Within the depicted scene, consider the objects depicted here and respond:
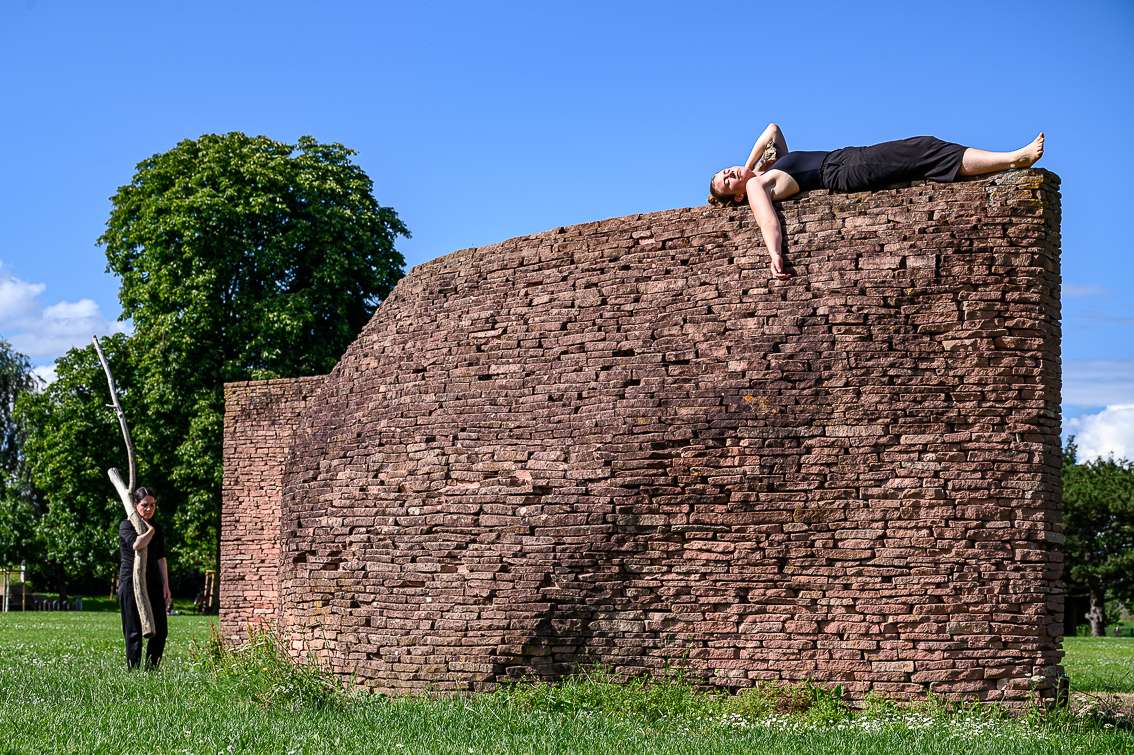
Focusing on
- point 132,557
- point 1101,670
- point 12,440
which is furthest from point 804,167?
point 12,440

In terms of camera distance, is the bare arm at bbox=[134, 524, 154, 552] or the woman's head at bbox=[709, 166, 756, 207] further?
the bare arm at bbox=[134, 524, 154, 552]

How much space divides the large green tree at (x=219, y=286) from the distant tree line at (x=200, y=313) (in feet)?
0.10

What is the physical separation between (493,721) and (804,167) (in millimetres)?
4903

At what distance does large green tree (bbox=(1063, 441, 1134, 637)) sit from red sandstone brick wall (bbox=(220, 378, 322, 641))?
3214cm

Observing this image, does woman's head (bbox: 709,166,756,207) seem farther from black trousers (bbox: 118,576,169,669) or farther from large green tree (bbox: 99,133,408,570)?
large green tree (bbox: 99,133,408,570)

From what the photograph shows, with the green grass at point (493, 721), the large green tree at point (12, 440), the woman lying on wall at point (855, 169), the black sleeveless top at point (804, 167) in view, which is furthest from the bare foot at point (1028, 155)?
the large green tree at point (12, 440)

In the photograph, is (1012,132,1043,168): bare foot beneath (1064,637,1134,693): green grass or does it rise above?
above

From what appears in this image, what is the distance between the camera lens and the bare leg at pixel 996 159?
898 cm

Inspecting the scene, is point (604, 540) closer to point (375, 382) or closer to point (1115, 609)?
point (375, 382)

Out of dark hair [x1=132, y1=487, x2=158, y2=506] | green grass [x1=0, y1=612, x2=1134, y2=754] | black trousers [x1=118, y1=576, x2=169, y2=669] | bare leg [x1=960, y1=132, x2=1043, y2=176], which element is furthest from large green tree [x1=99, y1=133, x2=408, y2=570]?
bare leg [x1=960, y1=132, x2=1043, y2=176]

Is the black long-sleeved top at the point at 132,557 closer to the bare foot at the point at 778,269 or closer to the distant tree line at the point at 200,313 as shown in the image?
the bare foot at the point at 778,269

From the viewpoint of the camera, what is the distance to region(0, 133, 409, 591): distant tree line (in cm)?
2477

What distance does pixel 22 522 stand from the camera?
37531mm

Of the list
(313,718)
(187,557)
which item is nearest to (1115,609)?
(187,557)
